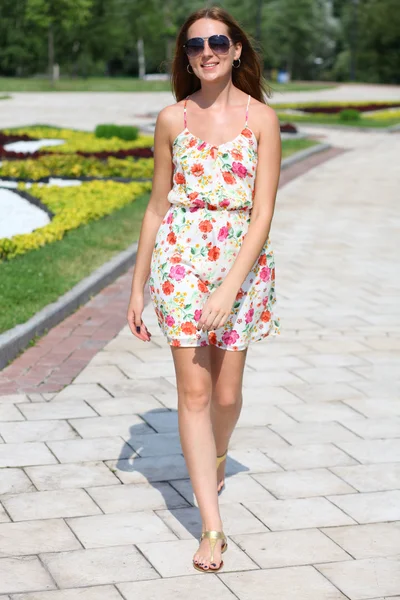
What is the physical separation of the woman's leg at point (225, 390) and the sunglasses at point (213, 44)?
3.69 feet

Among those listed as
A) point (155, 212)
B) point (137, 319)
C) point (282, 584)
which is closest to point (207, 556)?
point (282, 584)

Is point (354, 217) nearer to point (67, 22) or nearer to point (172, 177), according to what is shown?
point (172, 177)

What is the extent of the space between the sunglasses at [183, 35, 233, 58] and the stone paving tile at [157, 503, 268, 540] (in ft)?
6.17

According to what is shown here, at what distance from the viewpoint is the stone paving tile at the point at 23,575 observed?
3.88 meters

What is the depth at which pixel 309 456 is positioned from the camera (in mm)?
5402

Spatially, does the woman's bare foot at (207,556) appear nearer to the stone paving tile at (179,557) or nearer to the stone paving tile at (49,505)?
the stone paving tile at (179,557)

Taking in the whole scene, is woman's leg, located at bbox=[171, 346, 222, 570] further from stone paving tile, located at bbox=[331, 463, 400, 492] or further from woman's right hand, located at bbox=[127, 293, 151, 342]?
stone paving tile, located at bbox=[331, 463, 400, 492]

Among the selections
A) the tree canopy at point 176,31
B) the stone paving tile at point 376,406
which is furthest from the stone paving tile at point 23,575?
the tree canopy at point 176,31

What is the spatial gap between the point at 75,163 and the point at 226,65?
42.5 ft

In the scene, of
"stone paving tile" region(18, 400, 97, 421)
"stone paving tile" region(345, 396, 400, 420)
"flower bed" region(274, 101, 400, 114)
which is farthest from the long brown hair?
"flower bed" region(274, 101, 400, 114)

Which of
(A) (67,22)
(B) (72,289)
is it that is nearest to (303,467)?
(B) (72,289)

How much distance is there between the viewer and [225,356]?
4230 mm

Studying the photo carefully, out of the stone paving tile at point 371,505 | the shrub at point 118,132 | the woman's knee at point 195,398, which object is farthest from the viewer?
the shrub at point 118,132

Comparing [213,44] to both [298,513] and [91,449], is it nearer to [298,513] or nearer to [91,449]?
[298,513]
